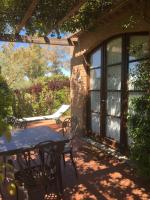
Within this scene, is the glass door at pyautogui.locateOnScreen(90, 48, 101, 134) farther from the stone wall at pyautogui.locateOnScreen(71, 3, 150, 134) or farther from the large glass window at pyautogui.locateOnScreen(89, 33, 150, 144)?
the stone wall at pyautogui.locateOnScreen(71, 3, 150, 134)

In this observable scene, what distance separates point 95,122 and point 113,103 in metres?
1.28

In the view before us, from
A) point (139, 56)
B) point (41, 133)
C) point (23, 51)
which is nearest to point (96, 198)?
point (41, 133)

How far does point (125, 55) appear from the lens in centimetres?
604

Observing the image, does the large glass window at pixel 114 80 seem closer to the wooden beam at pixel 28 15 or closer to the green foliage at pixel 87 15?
the green foliage at pixel 87 15

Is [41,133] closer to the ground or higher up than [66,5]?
closer to the ground

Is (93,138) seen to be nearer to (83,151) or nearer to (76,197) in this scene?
Answer: (83,151)

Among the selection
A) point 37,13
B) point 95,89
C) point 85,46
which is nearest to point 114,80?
point 95,89

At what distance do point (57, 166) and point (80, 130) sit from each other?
414 cm

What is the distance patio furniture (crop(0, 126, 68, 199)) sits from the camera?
401 centimetres

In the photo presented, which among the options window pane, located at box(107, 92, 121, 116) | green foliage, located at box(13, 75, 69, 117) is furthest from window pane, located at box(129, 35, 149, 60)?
green foliage, located at box(13, 75, 69, 117)

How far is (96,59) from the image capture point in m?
7.51

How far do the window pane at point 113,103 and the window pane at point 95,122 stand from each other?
719mm

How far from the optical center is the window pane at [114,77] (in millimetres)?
6384

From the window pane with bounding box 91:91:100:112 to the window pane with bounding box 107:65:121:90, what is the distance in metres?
0.74
